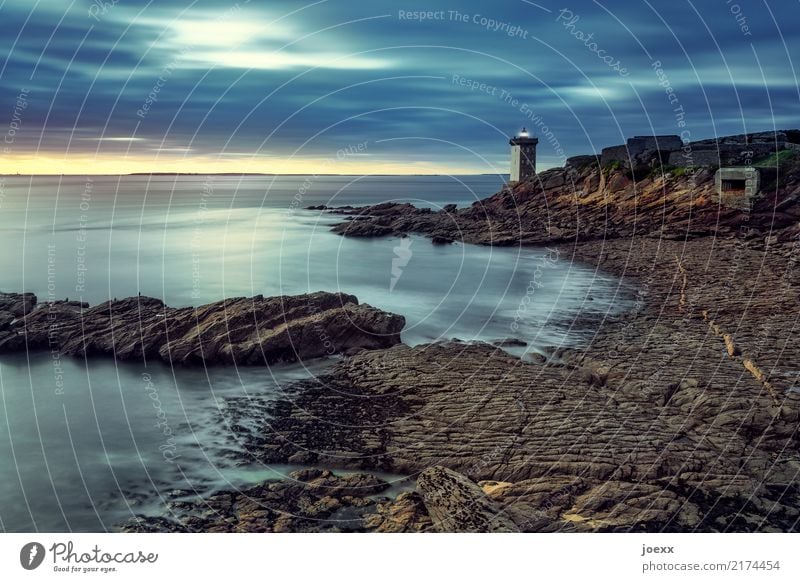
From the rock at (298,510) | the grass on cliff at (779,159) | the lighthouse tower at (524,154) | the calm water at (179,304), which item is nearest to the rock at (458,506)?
the rock at (298,510)

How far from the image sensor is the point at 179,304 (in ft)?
91.3

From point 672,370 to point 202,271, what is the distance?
27317 millimetres

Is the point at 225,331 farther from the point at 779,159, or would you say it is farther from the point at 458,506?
the point at 779,159

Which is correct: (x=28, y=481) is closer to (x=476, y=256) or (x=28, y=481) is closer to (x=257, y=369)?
(x=257, y=369)

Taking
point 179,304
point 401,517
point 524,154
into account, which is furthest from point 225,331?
point 524,154

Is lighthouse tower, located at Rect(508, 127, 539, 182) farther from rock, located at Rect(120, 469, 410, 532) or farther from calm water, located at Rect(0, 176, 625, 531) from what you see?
rock, located at Rect(120, 469, 410, 532)

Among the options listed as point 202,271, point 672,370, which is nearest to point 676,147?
point 202,271

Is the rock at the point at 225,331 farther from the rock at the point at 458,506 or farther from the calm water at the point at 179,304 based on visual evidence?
the rock at the point at 458,506

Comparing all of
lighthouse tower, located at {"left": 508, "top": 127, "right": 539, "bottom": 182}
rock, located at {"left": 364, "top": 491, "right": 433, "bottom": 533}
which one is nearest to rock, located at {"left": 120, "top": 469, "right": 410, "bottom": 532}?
rock, located at {"left": 364, "top": 491, "right": 433, "bottom": 533}

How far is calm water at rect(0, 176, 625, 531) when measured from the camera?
515 inches

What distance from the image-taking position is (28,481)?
43.5 ft

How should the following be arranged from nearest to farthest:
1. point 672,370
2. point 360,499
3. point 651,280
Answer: point 360,499 < point 672,370 < point 651,280

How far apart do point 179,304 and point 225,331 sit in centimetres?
812

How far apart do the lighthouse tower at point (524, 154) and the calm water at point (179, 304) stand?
18972 mm
